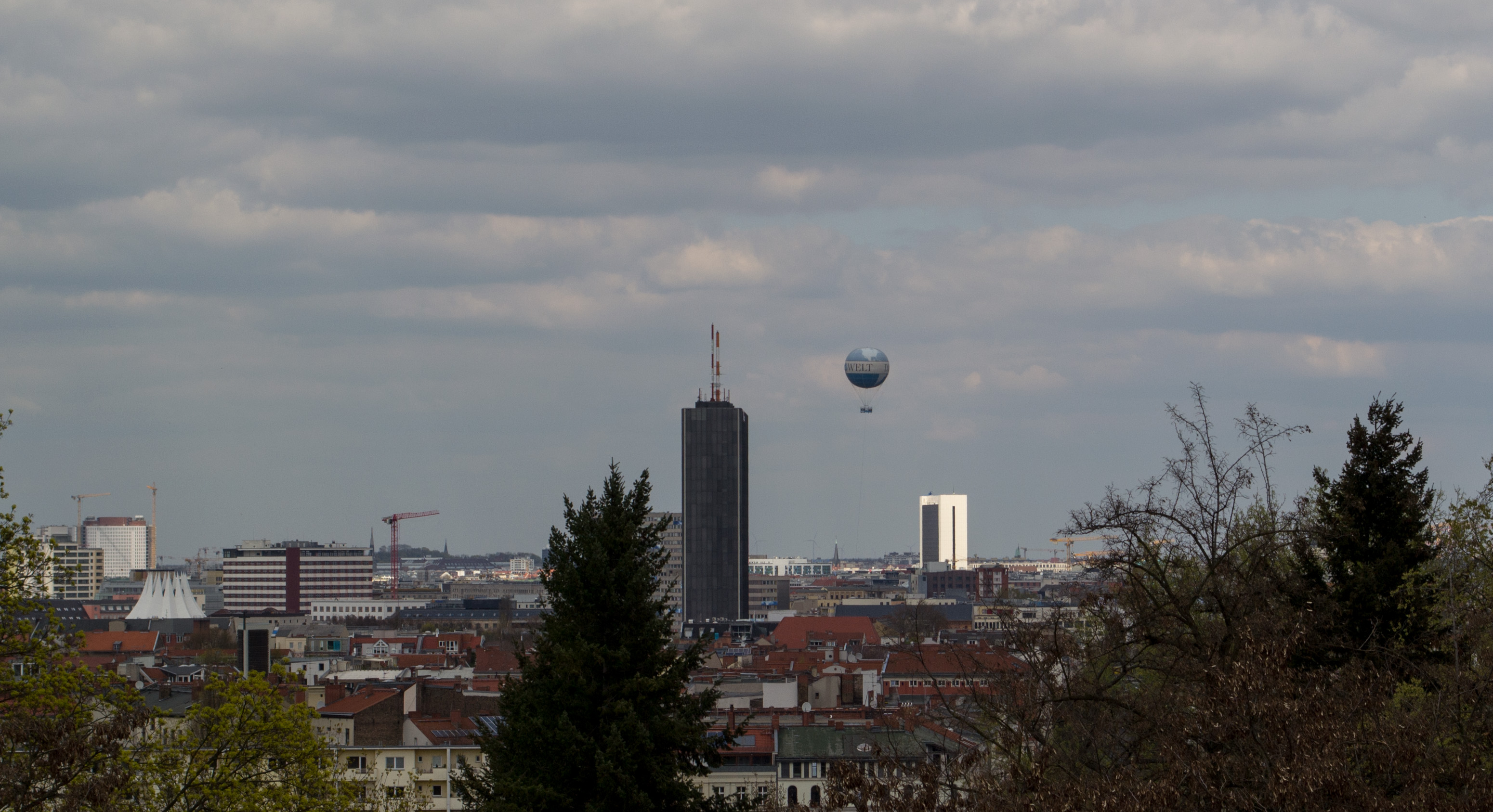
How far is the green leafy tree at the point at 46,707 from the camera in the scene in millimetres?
16578

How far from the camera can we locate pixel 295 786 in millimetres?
26109

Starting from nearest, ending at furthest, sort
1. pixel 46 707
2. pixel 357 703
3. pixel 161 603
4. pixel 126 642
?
pixel 46 707 < pixel 357 703 < pixel 126 642 < pixel 161 603

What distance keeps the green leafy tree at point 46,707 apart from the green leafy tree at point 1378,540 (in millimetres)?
16502

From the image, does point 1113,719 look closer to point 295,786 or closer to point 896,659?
point 295,786

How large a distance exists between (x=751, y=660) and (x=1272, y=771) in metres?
123

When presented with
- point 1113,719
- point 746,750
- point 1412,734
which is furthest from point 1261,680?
point 746,750

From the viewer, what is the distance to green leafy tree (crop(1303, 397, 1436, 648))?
26.3 metres

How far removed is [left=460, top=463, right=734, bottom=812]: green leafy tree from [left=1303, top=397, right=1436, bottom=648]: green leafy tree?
32.2 feet

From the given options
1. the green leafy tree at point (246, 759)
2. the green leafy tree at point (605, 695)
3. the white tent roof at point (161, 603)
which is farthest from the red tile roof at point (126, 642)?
the green leafy tree at point (605, 695)

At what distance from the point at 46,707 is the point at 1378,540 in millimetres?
19849

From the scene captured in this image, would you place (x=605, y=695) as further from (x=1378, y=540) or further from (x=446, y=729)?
(x=446, y=729)

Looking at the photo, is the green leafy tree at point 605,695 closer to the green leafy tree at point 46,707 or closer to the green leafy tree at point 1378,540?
the green leafy tree at point 46,707

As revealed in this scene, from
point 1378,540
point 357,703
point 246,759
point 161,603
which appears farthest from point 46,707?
point 161,603

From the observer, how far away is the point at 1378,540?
1080 inches
